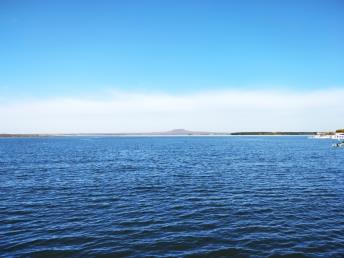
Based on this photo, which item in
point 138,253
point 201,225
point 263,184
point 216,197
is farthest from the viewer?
point 263,184

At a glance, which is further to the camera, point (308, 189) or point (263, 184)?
point (263, 184)

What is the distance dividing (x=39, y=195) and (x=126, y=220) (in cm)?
1413

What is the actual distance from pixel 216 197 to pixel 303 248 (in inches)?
505

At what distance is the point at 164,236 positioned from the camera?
18.3 metres

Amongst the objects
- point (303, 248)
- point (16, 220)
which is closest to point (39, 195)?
point (16, 220)

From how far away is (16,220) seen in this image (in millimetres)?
21625

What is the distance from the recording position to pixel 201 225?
66.7ft

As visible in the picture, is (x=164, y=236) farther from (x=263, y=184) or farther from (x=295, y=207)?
(x=263, y=184)

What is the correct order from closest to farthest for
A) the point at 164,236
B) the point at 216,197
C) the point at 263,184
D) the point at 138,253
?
the point at 138,253 < the point at 164,236 < the point at 216,197 < the point at 263,184

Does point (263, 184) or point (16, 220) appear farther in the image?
point (263, 184)

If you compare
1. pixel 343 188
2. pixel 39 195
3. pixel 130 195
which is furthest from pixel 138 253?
pixel 343 188

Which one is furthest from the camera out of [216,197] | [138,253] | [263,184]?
[263,184]

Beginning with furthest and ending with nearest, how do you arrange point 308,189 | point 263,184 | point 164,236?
point 263,184, point 308,189, point 164,236

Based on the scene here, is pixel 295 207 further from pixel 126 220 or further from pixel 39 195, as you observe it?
pixel 39 195
